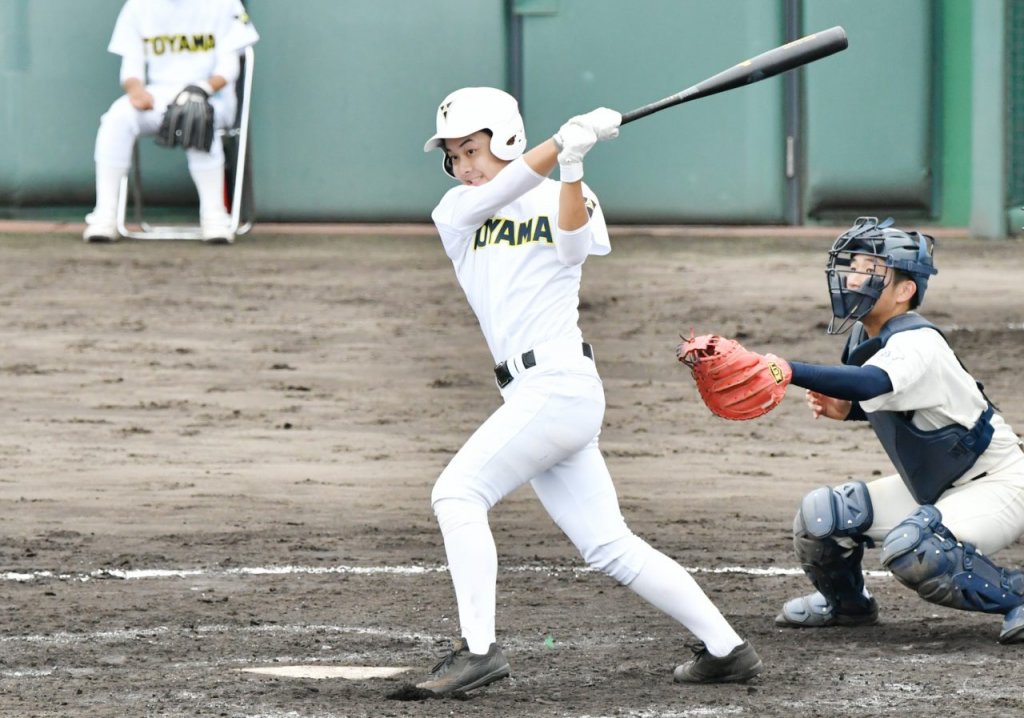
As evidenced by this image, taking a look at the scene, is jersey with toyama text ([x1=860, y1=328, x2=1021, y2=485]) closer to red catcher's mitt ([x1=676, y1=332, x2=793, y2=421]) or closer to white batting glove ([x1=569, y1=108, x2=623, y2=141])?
red catcher's mitt ([x1=676, y1=332, x2=793, y2=421])

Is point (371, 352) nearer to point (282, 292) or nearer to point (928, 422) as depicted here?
point (282, 292)

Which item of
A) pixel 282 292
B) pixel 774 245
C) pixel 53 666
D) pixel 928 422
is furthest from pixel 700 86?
pixel 774 245

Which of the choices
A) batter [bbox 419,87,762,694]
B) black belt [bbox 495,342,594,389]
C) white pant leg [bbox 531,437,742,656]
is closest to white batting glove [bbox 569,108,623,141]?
batter [bbox 419,87,762,694]

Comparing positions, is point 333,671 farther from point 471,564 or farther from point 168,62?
point 168,62

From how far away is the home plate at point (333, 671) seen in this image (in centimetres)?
514

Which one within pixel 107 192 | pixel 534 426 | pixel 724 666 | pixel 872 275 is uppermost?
pixel 872 275

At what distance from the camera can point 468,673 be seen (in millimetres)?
4781

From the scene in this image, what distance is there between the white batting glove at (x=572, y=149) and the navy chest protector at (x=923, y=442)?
115cm

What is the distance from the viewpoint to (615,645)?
5.52 meters

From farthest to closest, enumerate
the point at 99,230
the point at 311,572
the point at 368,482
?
the point at 99,230, the point at 368,482, the point at 311,572

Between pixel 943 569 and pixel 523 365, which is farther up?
pixel 523 365

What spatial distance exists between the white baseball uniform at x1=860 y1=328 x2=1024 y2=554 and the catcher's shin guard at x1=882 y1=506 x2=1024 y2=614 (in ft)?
0.18

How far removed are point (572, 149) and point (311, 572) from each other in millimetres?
2352

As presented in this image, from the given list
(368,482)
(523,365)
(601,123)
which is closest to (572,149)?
(601,123)
